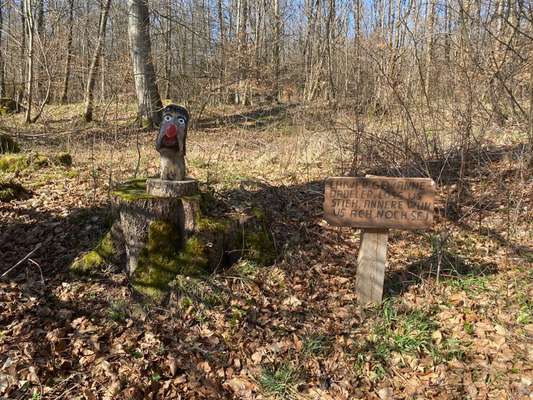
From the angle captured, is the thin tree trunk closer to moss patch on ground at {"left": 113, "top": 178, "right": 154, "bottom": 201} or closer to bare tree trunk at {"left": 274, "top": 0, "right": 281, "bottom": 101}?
moss patch on ground at {"left": 113, "top": 178, "right": 154, "bottom": 201}

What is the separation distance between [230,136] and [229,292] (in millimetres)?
6600

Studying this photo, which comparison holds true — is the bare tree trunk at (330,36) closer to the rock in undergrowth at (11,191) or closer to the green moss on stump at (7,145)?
the rock in undergrowth at (11,191)

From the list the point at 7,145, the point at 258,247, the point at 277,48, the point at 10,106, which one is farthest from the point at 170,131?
the point at 10,106

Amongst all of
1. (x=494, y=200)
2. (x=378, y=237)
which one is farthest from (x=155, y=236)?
(x=494, y=200)

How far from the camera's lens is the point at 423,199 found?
3.35m

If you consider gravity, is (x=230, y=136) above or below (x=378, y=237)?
above

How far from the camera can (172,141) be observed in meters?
3.94

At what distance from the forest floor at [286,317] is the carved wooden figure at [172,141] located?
1.10 m

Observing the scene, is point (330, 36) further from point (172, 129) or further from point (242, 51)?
point (242, 51)

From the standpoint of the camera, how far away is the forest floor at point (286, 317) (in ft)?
9.41

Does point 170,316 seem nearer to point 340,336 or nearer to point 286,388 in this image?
point 286,388

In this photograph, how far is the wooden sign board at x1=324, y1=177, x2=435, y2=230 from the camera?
336 cm

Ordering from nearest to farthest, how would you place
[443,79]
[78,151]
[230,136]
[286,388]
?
[286,388] → [443,79] → [78,151] → [230,136]

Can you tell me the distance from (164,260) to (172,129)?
50.7 inches
